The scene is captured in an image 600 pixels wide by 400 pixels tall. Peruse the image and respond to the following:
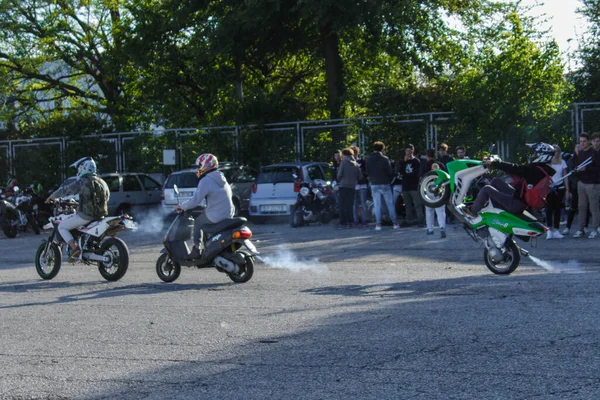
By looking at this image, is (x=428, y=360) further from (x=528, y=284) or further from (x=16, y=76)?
(x=16, y=76)

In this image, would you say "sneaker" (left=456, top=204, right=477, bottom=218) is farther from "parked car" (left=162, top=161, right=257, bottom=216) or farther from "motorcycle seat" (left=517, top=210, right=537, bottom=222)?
"parked car" (left=162, top=161, right=257, bottom=216)

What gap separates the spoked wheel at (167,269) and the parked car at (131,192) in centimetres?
1451

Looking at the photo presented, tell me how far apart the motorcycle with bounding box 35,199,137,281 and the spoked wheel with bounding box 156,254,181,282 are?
0.53m

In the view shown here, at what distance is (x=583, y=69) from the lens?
92.4 feet

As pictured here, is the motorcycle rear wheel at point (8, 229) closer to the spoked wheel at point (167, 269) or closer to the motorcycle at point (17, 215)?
the motorcycle at point (17, 215)

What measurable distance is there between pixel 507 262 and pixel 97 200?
592cm

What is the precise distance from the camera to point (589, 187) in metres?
15.9

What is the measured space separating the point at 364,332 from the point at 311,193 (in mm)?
14206

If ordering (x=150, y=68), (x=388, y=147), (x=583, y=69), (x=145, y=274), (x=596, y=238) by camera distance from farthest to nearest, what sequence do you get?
(x=150, y=68), (x=583, y=69), (x=388, y=147), (x=596, y=238), (x=145, y=274)

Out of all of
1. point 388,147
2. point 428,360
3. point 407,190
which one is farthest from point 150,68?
point 428,360

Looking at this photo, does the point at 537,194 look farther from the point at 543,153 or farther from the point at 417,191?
the point at 417,191

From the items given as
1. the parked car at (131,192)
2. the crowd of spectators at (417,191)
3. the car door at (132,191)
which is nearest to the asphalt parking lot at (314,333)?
the crowd of spectators at (417,191)

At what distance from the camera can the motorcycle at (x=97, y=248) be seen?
496 inches

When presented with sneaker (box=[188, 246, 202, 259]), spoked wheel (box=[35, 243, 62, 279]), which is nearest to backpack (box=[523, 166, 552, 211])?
sneaker (box=[188, 246, 202, 259])
